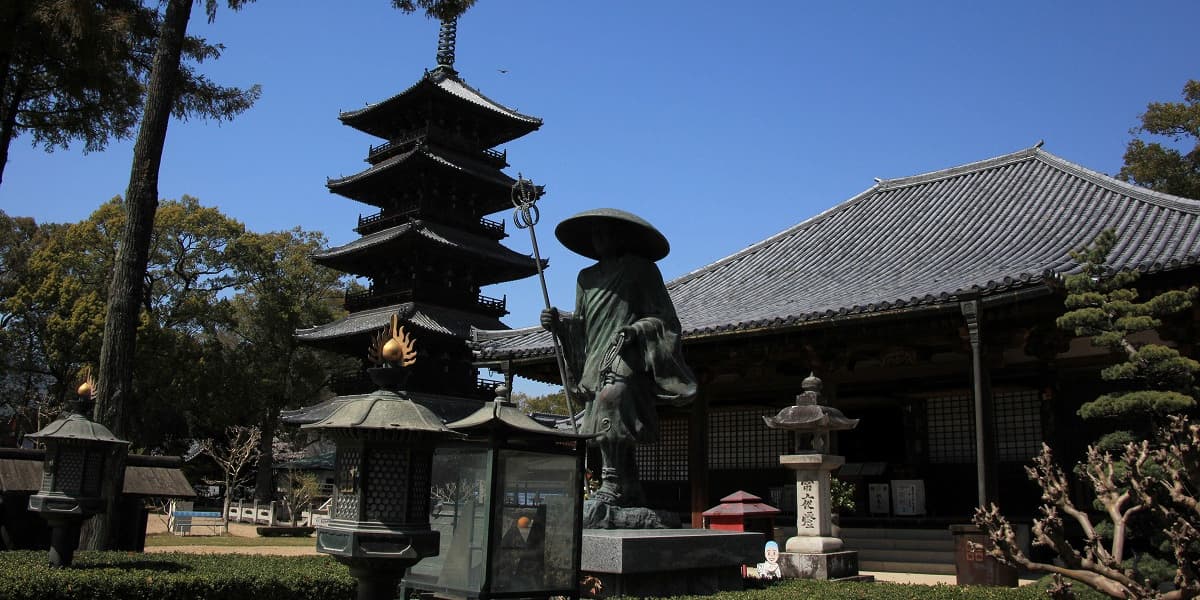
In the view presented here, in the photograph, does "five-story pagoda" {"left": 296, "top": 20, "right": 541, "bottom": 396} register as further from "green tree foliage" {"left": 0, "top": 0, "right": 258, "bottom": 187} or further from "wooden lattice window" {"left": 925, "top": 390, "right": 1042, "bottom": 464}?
"wooden lattice window" {"left": 925, "top": 390, "right": 1042, "bottom": 464}

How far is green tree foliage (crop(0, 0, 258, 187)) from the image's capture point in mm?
12914

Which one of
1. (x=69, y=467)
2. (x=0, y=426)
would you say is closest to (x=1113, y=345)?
(x=69, y=467)

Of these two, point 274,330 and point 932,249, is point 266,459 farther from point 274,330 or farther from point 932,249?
point 932,249

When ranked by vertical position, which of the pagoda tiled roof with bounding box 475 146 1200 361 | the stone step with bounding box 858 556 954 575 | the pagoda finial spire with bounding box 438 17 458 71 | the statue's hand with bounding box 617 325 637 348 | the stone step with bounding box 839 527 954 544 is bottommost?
the stone step with bounding box 858 556 954 575

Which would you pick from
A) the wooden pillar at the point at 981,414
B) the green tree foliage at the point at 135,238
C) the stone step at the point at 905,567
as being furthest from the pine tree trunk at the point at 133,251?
the wooden pillar at the point at 981,414

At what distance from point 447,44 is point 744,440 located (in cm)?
2341

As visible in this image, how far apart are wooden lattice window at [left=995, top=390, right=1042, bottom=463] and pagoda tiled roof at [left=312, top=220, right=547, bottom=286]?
18.8 meters

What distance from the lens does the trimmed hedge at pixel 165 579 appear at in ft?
22.6

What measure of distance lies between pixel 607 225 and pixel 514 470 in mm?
2457

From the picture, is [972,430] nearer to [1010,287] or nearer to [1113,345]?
[1010,287]

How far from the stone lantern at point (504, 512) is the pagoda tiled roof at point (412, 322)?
73.1ft

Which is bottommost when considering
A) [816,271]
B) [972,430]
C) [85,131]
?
[972,430]

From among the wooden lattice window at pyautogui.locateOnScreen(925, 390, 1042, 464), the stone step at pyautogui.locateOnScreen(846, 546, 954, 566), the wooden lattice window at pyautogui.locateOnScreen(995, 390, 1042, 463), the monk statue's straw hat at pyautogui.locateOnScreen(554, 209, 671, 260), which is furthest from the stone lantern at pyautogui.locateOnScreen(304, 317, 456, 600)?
the wooden lattice window at pyautogui.locateOnScreen(995, 390, 1042, 463)

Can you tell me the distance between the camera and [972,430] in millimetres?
13641
